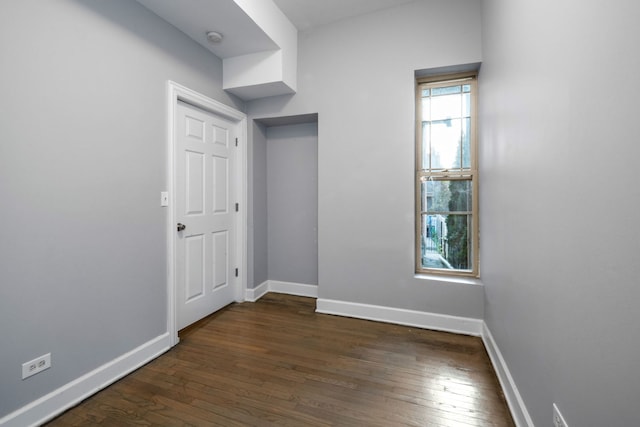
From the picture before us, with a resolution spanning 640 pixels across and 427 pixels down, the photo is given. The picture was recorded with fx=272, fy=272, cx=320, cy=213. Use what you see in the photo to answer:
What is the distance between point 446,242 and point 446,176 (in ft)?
2.14

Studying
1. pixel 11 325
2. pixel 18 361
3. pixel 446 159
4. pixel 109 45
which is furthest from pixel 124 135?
pixel 446 159

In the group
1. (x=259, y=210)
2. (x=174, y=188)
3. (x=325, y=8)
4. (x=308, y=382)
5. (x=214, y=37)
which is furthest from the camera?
(x=259, y=210)

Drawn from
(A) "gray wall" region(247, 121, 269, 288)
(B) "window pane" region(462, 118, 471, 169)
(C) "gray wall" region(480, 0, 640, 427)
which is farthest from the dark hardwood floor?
(B) "window pane" region(462, 118, 471, 169)

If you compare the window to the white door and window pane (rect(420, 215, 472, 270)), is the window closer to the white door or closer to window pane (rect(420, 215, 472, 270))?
window pane (rect(420, 215, 472, 270))

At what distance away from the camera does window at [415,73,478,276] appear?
2.62 m

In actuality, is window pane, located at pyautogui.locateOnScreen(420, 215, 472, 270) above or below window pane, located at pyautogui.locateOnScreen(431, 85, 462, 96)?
below

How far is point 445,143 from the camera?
2.68 m

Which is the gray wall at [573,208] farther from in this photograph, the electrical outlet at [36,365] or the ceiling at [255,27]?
the electrical outlet at [36,365]

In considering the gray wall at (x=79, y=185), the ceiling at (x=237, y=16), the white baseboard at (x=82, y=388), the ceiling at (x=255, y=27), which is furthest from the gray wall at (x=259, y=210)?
the white baseboard at (x=82, y=388)

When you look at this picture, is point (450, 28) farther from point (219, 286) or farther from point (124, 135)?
point (219, 286)

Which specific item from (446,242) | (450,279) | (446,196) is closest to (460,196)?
(446,196)

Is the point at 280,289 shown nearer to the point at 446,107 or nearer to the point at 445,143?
the point at 445,143

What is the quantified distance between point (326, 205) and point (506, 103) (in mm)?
1762

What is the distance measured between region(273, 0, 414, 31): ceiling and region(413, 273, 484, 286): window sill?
2640 mm
